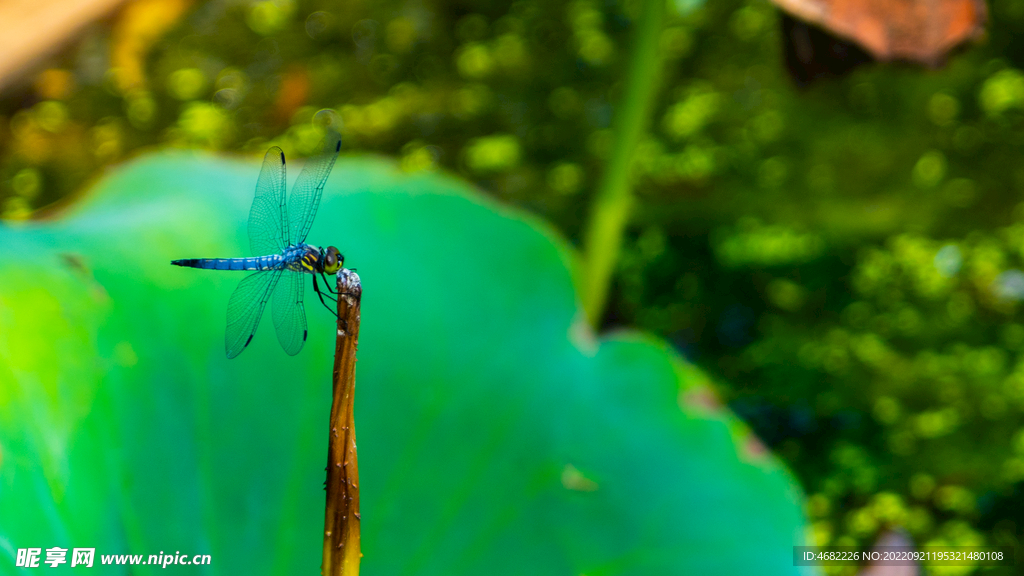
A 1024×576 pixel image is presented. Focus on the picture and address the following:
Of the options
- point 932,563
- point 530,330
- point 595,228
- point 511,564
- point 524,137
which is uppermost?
point 524,137

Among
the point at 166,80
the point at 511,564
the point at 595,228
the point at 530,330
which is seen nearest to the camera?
the point at 511,564

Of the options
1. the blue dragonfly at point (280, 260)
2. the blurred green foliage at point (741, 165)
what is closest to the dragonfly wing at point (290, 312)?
the blue dragonfly at point (280, 260)

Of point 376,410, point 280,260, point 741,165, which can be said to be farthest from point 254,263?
point 741,165

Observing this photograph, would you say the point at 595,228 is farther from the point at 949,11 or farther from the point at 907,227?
the point at 907,227

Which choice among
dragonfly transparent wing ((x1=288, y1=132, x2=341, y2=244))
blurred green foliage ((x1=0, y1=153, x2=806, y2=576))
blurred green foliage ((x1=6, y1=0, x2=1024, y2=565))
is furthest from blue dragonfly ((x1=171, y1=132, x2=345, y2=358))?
blurred green foliage ((x1=6, y1=0, x2=1024, y2=565))

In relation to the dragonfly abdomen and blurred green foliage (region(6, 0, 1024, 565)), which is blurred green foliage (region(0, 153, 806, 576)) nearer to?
the dragonfly abdomen

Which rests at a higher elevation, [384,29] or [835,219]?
[384,29]

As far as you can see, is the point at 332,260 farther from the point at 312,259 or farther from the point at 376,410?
the point at 376,410

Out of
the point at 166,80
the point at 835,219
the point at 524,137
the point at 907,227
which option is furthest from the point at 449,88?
the point at 907,227
